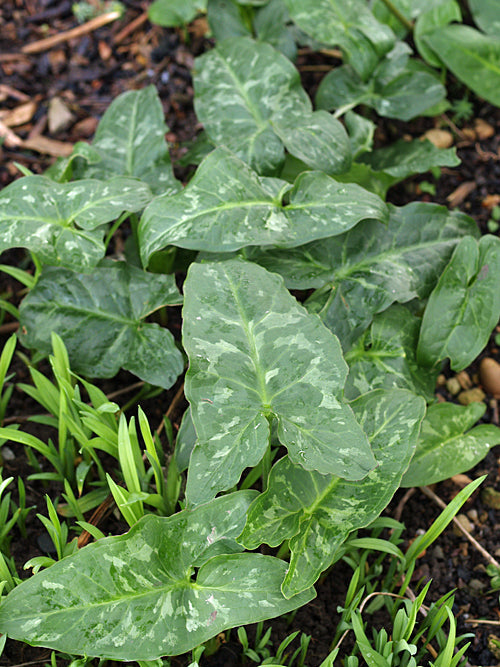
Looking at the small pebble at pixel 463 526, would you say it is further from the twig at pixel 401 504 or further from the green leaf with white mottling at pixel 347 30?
the green leaf with white mottling at pixel 347 30

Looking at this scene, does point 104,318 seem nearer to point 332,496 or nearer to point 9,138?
point 332,496

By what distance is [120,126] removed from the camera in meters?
1.90

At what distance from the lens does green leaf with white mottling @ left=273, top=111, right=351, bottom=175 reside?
64.8 inches

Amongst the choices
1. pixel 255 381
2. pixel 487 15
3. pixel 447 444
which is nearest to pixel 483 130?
pixel 487 15

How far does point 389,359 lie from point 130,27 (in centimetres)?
174

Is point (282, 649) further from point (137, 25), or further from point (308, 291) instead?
point (137, 25)

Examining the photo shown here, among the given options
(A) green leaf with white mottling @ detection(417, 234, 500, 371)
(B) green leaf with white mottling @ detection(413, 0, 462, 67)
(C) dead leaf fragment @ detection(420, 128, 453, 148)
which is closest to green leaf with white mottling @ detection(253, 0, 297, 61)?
(B) green leaf with white mottling @ detection(413, 0, 462, 67)

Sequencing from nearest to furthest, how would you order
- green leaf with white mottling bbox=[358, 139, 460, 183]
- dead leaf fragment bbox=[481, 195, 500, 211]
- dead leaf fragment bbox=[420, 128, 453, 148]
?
1. green leaf with white mottling bbox=[358, 139, 460, 183]
2. dead leaf fragment bbox=[481, 195, 500, 211]
3. dead leaf fragment bbox=[420, 128, 453, 148]

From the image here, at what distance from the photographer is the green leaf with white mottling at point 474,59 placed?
6.97ft

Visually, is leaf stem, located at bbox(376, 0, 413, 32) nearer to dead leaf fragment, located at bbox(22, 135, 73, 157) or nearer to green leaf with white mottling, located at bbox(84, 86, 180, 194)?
green leaf with white mottling, located at bbox(84, 86, 180, 194)

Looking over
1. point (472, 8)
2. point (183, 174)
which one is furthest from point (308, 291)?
point (472, 8)

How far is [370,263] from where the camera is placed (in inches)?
65.0

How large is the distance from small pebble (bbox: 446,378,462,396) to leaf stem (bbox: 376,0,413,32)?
1.27 meters

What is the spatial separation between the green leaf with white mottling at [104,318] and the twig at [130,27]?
4.10 ft
